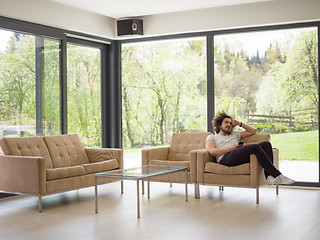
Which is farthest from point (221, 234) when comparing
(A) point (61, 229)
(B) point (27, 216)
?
(B) point (27, 216)

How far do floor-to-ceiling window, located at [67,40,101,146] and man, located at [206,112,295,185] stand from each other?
2546 mm

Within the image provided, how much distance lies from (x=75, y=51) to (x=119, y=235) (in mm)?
4385

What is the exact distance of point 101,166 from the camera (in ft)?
20.7

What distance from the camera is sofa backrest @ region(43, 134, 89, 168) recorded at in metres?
6.29

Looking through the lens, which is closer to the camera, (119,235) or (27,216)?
(119,235)

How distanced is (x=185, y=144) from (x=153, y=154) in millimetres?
577

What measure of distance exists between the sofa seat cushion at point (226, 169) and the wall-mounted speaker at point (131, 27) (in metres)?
3.03

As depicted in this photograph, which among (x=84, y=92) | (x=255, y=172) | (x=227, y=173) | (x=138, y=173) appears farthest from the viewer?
(x=84, y=92)

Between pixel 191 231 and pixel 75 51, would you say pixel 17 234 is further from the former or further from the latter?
pixel 75 51

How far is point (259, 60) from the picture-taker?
291 inches

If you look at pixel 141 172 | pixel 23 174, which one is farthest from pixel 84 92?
pixel 141 172

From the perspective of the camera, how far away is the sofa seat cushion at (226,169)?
18.9 ft

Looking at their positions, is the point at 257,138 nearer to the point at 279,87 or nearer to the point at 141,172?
the point at 279,87

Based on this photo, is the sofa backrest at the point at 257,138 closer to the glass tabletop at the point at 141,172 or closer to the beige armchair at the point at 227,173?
the beige armchair at the point at 227,173
